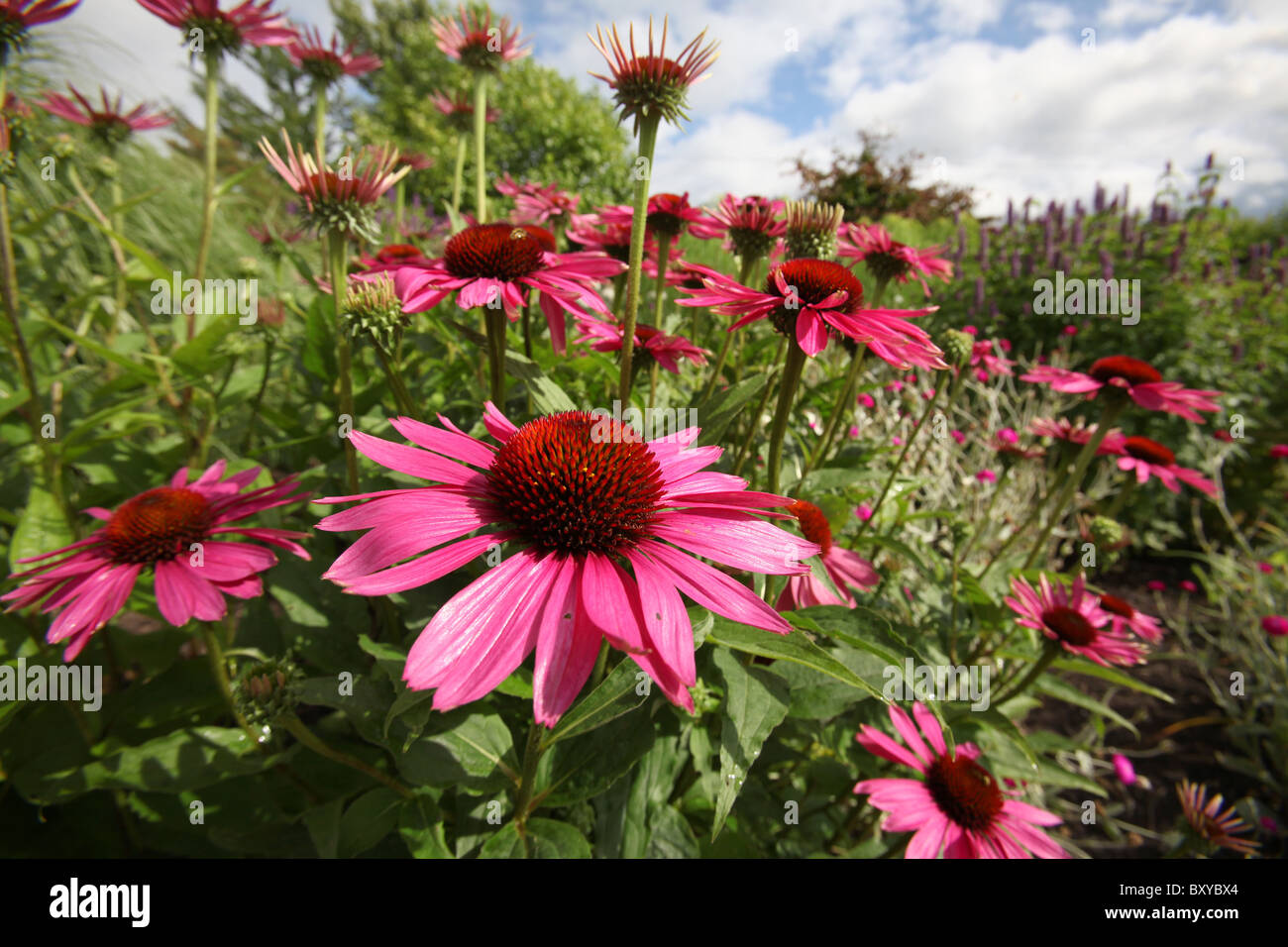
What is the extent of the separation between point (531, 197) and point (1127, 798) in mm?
3434

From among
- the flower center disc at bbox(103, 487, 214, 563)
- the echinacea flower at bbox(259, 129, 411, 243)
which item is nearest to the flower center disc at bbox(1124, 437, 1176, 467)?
the echinacea flower at bbox(259, 129, 411, 243)

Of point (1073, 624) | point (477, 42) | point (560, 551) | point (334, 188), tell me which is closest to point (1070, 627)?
point (1073, 624)

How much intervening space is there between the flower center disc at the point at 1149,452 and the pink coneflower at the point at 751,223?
141 centimetres

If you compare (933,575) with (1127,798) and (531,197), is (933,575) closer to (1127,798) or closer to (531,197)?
(1127,798)

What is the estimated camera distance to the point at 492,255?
3.59 feet

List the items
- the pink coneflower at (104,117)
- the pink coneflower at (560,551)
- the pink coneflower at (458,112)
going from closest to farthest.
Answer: the pink coneflower at (560,551), the pink coneflower at (104,117), the pink coneflower at (458,112)

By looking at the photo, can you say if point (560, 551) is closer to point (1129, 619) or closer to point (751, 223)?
point (751, 223)

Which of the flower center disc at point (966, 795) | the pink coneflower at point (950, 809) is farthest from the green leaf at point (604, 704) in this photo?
the flower center disc at point (966, 795)

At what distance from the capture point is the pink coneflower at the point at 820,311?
970mm

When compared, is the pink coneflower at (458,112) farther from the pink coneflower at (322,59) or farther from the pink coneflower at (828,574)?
the pink coneflower at (828,574)

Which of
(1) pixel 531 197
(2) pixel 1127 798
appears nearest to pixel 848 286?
(1) pixel 531 197

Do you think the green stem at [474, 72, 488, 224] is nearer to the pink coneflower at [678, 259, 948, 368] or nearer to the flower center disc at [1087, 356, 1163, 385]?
the pink coneflower at [678, 259, 948, 368]

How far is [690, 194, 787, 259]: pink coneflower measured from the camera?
4.71 feet

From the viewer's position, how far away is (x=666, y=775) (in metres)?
1.20
